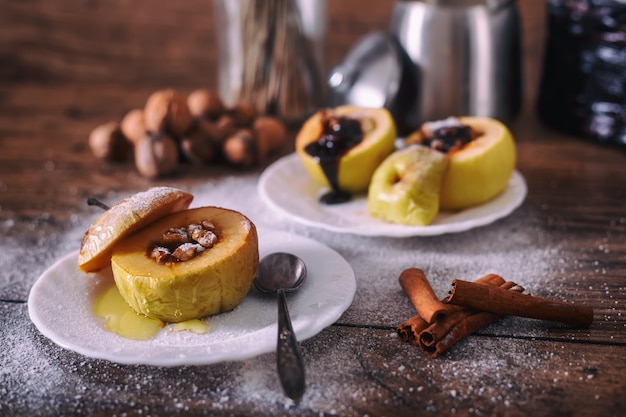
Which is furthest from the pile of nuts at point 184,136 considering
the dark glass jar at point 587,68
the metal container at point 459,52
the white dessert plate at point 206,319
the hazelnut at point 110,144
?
the dark glass jar at point 587,68

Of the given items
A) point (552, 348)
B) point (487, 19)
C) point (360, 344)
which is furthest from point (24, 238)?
point (487, 19)

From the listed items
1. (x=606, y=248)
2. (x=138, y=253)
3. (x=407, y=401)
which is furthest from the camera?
(x=606, y=248)

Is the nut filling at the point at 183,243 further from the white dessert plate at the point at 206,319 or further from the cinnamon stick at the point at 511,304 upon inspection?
the cinnamon stick at the point at 511,304

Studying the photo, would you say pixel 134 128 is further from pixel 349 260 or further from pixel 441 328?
pixel 441 328

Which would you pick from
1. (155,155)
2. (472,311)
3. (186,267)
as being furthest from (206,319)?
(155,155)

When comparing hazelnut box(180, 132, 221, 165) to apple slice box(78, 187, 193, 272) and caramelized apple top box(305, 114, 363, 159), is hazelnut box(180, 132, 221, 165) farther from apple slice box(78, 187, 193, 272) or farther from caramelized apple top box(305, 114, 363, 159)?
apple slice box(78, 187, 193, 272)

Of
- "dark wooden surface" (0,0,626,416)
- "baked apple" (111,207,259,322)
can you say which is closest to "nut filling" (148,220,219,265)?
"baked apple" (111,207,259,322)

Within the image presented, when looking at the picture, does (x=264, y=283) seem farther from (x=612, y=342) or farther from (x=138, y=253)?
(x=612, y=342)
